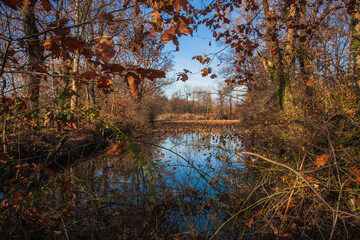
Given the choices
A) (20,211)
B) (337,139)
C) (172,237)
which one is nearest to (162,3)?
(172,237)

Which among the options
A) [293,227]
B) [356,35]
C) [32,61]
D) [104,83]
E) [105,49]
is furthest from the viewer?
[356,35]

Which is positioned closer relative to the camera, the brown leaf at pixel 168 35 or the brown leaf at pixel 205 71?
the brown leaf at pixel 168 35

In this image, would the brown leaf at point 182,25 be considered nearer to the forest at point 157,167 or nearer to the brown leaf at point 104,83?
the forest at point 157,167

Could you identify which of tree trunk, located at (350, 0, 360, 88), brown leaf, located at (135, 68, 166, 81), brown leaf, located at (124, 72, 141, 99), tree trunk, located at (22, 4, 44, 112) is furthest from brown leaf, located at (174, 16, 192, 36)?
tree trunk, located at (350, 0, 360, 88)

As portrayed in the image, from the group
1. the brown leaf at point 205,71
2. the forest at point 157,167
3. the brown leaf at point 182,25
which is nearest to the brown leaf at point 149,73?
the forest at point 157,167

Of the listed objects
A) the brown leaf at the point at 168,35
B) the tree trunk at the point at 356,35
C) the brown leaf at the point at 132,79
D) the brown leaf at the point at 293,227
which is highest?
the tree trunk at the point at 356,35

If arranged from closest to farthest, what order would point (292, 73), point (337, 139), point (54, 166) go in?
1. point (337, 139)
2. point (292, 73)
3. point (54, 166)

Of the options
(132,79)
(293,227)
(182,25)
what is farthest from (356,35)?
(132,79)

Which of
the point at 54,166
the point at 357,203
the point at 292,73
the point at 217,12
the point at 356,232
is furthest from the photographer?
the point at 54,166

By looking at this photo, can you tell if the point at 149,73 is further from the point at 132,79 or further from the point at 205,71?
the point at 205,71

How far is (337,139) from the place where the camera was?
2.53 m

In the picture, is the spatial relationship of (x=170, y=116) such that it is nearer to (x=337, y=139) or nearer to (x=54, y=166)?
(x=54, y=166)

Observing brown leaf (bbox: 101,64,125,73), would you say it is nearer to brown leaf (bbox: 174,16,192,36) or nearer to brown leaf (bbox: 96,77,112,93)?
brown leaf (bbox: 96,77,112,93)

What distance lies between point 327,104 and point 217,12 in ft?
8.61
